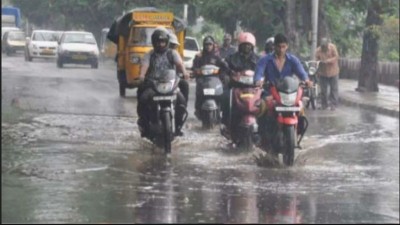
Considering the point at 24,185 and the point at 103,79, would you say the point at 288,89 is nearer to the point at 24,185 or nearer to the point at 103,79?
the point at 24,185

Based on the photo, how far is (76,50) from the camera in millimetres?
42375

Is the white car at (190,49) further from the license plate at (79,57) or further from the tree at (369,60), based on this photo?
the tree at (369,60)

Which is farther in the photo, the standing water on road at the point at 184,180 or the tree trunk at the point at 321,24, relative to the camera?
the tree trunk at the point at 321,24

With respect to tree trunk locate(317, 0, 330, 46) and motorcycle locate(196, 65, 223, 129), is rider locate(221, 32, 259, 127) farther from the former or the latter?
tree trunk locate(317, 0, 330, 46)

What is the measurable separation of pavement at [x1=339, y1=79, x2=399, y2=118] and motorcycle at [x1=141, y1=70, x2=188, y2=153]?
1000cm

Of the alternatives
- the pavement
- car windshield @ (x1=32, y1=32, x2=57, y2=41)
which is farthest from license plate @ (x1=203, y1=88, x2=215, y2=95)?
car windshield @ (x1=32, y1=32, x2=57, y2=41)

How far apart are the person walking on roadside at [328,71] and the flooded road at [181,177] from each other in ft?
17.9

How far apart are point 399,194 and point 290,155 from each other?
213cm

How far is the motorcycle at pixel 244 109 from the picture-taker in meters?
13.7

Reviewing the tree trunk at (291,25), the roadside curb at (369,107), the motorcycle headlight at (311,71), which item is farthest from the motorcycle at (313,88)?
the tree trunk at (291,25)

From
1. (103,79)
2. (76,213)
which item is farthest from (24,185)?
(103,79)

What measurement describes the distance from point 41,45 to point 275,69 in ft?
121

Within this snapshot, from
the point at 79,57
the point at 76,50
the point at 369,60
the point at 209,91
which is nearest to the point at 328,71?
the point at 369,60

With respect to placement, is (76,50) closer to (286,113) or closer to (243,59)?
(243,59)
